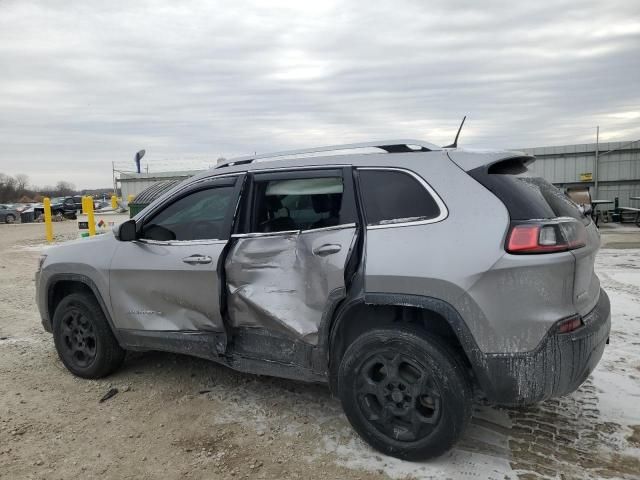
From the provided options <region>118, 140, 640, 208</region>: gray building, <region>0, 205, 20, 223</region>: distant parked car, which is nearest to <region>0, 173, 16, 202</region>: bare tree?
<region>0, 205, 20, 223</region>: distant parked car

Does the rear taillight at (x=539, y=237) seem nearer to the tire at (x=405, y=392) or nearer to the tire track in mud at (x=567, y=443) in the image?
the tire at (x=405, y=392)

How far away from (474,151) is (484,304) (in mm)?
969

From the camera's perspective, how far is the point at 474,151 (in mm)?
3115

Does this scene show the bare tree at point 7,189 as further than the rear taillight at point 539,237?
Yes

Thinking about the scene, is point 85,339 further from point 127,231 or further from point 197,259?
point 197,259

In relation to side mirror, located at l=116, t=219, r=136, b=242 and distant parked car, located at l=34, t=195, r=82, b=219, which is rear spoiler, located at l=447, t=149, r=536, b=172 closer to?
side mirror, located at l=116, t=219, r=136, b=242

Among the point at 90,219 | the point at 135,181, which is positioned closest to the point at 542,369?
the point at 90,219

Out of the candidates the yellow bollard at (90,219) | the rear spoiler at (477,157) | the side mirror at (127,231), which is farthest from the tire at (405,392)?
the yellow bollard at (90,219)

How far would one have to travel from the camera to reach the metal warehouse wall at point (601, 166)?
66.3 feet

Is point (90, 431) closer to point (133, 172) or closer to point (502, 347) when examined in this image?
point (502, 347)

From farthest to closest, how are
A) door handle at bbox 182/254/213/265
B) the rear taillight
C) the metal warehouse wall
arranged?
the metal warehouse wall → door handle at bbox 182/254/213/265 → the rear taillight

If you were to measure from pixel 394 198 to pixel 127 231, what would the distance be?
2191 millimetres

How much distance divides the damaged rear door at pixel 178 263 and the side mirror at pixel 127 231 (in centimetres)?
6

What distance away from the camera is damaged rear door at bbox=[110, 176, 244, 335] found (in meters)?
3.71
